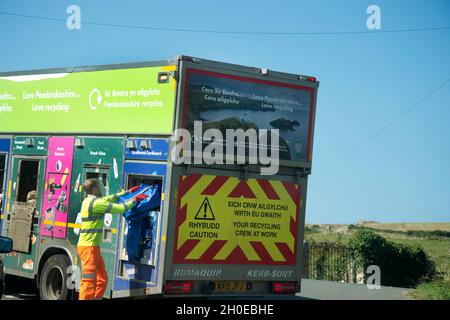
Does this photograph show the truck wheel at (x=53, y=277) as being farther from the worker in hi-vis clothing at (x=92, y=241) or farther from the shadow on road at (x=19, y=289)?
the shadow on road at (x=19, y=289)

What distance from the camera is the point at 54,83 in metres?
13.9

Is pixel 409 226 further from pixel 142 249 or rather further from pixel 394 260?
pixel 142 249

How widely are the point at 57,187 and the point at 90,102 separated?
151 cm

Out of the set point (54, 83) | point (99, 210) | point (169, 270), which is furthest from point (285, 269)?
point (54, 83)

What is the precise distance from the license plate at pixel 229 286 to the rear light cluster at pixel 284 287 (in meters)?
0.52

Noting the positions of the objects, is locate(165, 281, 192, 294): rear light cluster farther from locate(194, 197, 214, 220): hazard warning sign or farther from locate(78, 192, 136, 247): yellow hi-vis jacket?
locate(78, 192, 136, 247): yellow hi-vis jacket

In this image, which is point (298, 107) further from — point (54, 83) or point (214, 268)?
point (54, 83)

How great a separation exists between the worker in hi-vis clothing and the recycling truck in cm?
15

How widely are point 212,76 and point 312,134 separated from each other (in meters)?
1.97

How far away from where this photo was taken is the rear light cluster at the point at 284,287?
484 inches

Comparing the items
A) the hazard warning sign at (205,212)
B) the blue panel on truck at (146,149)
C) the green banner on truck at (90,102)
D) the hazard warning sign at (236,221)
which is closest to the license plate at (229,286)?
the hazard warning sign at (236,221)

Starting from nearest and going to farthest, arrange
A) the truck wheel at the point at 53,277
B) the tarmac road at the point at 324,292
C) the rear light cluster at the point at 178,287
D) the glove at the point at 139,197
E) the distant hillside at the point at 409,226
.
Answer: the rear light cluster at the point at 178,287 < the glove at the point at 139,197 < the truck wheel at the point at 53,277 < the tarmac road at the point at 324,292 < the distant hillside at the point at 409,226

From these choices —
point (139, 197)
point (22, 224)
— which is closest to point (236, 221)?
point (139, 197)

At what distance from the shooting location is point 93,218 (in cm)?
1209
